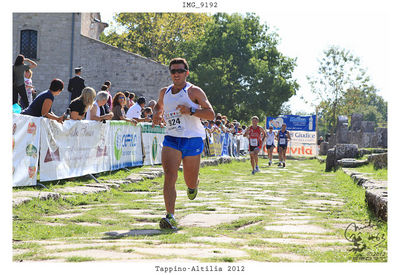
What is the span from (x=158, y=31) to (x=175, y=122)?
40580mm

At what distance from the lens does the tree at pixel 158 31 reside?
45.8m

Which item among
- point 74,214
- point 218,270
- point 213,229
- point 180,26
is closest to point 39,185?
point 74,214

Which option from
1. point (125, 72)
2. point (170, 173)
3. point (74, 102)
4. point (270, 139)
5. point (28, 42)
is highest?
point (28, 42)

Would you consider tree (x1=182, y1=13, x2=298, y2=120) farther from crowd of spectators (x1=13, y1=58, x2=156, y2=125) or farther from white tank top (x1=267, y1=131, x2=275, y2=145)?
crowd of spectators (x1=13, y1=58, x2=156, y2=125)

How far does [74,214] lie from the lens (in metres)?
7.09

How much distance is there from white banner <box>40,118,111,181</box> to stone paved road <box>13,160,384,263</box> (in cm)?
116

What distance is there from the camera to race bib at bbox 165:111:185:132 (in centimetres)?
627

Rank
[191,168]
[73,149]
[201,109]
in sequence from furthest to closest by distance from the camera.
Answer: [73,149], [191,168], [201,109]

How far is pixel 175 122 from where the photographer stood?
6.29 meters

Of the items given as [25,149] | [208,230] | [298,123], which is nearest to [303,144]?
[298,123]

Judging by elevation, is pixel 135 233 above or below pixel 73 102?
below

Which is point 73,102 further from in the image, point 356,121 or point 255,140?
point 356,121

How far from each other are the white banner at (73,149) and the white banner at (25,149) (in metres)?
0.24

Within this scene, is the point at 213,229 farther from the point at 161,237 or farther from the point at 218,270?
the point at 218,270
